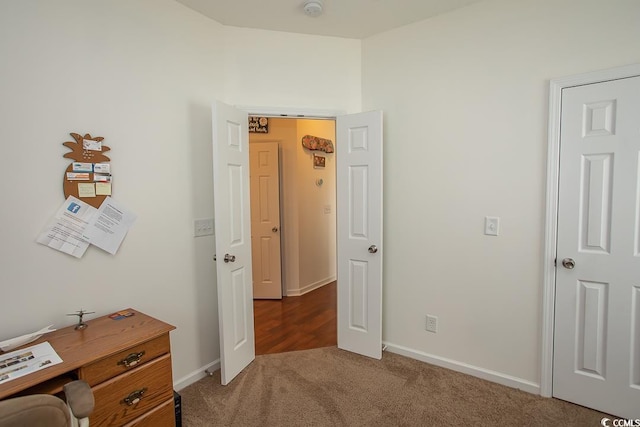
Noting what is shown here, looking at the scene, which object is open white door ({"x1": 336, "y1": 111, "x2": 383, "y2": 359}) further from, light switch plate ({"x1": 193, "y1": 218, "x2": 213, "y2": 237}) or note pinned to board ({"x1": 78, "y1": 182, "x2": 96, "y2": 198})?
note pinned to board ({"x1": 78, "y1": 182, "x2": 96, "y2": 198})

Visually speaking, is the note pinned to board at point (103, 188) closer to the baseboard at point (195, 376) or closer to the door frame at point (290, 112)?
the door frame at point (290, 112)

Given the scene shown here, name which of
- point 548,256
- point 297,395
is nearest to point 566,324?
point 548,256

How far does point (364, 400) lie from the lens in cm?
209

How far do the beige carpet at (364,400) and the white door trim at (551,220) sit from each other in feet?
0.79

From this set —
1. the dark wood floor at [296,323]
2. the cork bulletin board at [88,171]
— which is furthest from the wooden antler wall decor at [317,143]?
the cork bulletin board at [88,171]

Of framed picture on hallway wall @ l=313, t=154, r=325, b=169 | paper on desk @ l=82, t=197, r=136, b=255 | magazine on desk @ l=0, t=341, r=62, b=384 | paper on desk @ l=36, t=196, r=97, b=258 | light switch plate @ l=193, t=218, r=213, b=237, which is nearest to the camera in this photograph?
magazine on desk @ l=0, t=341, r=62, b=384

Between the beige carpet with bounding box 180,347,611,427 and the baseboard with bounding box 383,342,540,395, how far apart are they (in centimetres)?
4

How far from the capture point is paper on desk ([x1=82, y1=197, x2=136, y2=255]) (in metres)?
1.75

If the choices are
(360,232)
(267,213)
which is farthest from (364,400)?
(267,213)

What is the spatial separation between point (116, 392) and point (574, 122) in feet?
9.32

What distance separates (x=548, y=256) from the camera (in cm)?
205

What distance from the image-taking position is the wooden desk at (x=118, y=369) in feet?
4.24

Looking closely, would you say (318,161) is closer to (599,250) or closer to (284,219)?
(284,219)

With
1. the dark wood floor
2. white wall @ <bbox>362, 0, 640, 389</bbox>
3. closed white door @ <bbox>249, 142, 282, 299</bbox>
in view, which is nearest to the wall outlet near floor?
white wall @ <bbox>362, 0, 640, 389</bbox>
